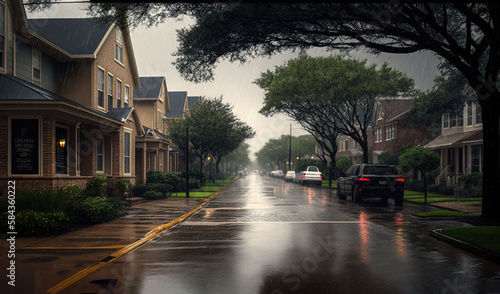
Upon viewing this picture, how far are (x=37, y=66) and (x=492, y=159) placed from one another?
18.1 meters

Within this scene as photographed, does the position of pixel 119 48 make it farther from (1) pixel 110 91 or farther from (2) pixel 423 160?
(2) pixel 423 160

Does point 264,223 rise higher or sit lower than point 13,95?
lower

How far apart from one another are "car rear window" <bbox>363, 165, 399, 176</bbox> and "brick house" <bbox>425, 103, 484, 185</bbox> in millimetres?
10860

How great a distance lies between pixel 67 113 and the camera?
1748 cm

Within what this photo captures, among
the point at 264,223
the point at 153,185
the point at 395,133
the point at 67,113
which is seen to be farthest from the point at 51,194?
the point at 395,133

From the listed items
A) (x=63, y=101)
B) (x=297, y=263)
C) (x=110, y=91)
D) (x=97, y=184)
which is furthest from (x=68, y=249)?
(x=110, y=91)

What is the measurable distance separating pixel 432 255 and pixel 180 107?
49.1 m

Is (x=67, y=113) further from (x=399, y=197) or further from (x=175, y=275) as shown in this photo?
(x=399, y=197)

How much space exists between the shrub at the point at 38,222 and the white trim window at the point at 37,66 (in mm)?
9934

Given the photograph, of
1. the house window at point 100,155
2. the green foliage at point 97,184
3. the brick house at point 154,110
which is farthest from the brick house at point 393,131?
the green foliage at point 97,184

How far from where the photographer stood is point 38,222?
39.5 feet

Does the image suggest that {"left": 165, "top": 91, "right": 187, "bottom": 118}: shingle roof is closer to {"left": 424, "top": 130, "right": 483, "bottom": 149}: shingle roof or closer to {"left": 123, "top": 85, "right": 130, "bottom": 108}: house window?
{"left": 123, "top": 85, "right": 130, "bottom": 108}: house window

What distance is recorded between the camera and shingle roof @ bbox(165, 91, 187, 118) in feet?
182

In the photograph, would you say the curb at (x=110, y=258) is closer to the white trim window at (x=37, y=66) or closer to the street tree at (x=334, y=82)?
the white trim window at (x=37, y=66)
